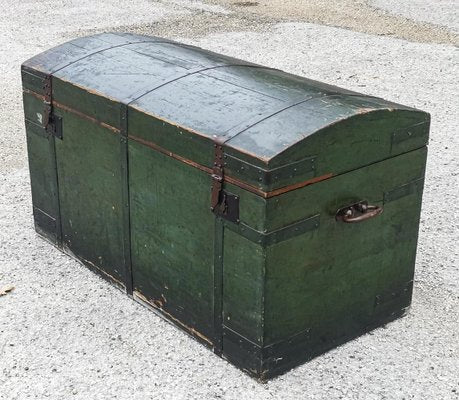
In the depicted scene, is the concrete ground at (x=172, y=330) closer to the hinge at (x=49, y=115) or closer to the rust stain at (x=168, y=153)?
the hinge at (x=49, y=115)

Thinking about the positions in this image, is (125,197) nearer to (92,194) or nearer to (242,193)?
(92,194)

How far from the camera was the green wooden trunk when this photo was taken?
3.75m

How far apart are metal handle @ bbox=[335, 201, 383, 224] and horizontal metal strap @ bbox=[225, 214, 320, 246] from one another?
0.15m

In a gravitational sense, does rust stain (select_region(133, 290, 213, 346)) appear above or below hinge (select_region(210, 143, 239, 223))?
below

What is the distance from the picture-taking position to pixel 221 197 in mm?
3824

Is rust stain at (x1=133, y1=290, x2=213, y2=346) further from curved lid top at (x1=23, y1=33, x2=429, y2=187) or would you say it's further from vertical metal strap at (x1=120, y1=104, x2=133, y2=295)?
curved lid top at (x1=23, y1=33, x2=429, y2=187)

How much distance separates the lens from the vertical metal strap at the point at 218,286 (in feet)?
12.8

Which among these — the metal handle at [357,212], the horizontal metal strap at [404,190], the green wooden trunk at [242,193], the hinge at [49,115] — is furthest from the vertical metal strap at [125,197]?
the horizontal metal strap at [404,190]

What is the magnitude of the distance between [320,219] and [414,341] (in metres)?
0.90

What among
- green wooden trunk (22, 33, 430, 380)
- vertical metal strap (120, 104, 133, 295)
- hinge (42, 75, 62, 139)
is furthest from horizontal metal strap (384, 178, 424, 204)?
hinge (42, 75, 62, 139)

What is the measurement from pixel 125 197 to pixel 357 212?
1.18 m

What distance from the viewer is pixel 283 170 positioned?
361 cm

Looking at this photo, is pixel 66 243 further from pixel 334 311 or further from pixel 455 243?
pixel 455 243

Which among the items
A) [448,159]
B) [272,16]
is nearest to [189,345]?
[448,159]
